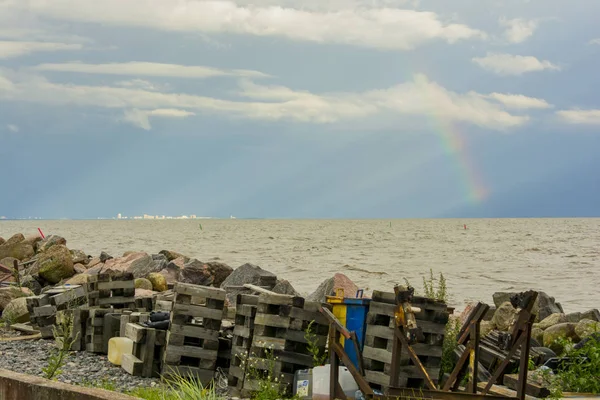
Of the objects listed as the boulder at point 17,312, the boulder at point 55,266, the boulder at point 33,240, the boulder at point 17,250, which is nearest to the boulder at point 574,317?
the boulder at point 17,312

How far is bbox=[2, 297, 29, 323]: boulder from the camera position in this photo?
56.0ft

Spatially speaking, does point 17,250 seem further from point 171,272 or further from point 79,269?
point 171,272

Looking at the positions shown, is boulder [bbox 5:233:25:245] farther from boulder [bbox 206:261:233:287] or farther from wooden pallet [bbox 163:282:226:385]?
wooden pallet [bbox 163:282:226:385]

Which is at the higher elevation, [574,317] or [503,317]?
[503,317]

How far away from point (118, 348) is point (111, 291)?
2.70m

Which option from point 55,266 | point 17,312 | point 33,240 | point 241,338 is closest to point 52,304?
point 17,312

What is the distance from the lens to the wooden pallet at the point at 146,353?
37.1ft

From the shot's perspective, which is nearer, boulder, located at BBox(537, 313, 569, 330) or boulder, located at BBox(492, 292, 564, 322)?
boulder, located at BBox(537, 313, 569, 330)

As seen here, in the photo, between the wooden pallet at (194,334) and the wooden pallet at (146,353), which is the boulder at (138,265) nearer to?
the wooden pallet at (146,353)

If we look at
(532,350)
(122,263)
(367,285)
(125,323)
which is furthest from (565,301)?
(125,323)

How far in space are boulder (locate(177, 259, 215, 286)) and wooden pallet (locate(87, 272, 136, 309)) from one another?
10296 millimetres

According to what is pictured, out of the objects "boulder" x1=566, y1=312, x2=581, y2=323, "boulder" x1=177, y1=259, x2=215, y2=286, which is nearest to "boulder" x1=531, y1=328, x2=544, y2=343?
"boulder" x1=566, y1=312, x2=581, y2=323

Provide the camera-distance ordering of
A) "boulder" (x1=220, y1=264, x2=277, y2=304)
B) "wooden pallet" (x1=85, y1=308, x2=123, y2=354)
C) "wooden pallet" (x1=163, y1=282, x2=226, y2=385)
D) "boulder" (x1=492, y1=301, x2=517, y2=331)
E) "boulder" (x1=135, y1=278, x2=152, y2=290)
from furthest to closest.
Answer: "boulder" (x1=135, y1=278, x2=152, y2=290)
"boulder" (x1=220, y1=264, x2=277, y2=304)
"boulder" (x1=492, y1=301, x2=517, y2=331)
"wooden pallet" (x1=85, y1=308, x2=123, y2=354)
"wooden pallet" (x1=163, y1=282, x2=226, y2=385)

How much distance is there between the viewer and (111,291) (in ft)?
47.8
